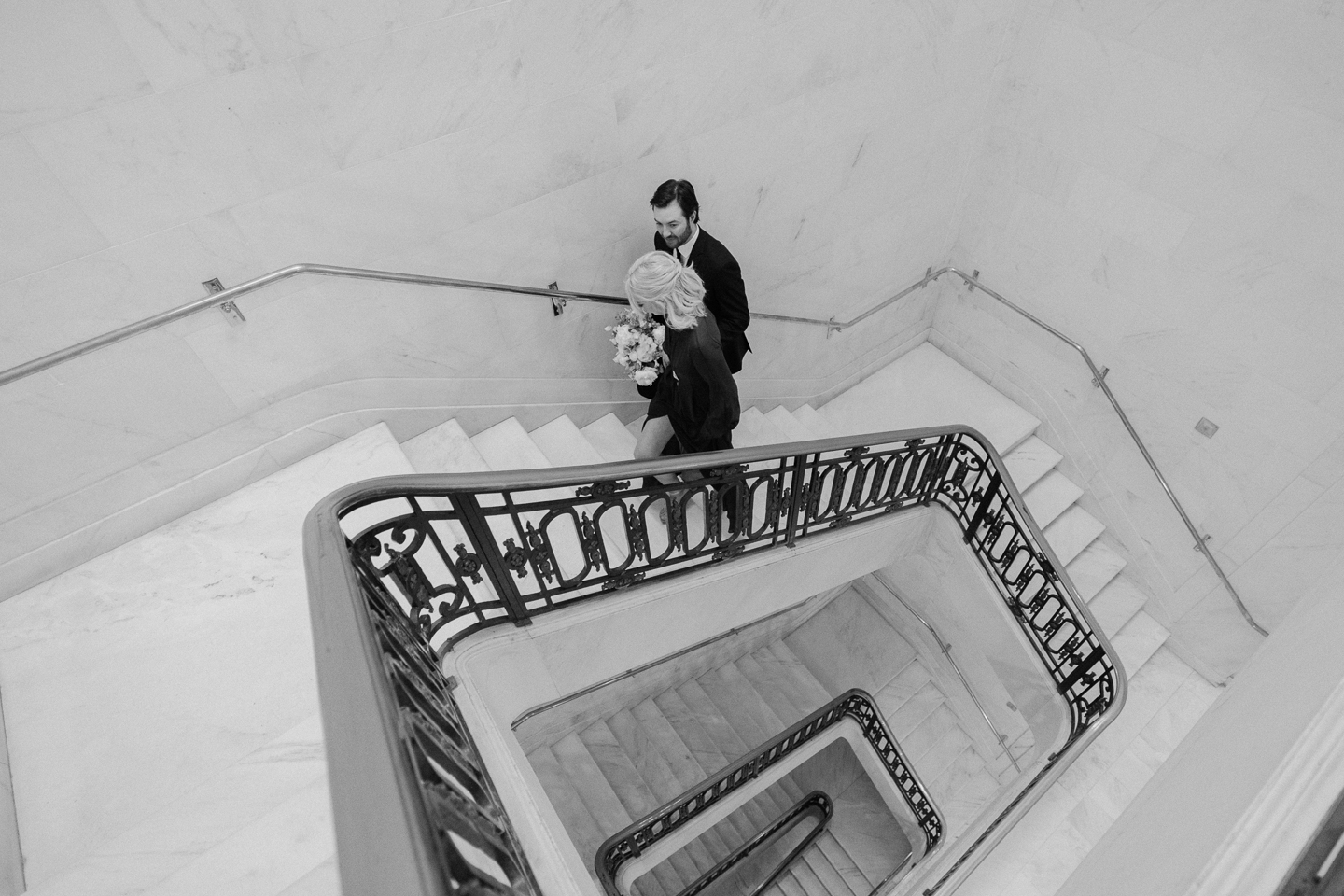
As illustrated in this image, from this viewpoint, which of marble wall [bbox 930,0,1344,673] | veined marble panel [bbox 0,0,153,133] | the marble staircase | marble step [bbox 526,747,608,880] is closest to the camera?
veined marble panel [bbox 0,0,153,133]

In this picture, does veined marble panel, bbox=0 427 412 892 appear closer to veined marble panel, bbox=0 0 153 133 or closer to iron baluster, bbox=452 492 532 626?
iron baluster, bbox=452 492 532 626

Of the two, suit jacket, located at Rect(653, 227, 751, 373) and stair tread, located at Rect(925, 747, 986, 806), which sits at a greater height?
suit jacket, located at Rect(653, 227, 751, 373)

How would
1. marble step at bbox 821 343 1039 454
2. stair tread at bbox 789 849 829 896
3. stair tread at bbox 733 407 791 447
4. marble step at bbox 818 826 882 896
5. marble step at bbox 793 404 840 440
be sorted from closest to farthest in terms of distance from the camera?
stair tread at bbox 733 407 791 447
marble step at bbox 793 404 840 440
marble step at bbox 821 343 1039 454
marble step at bbox 818 826 882 896
stair tread at bbox 789 849 829 896

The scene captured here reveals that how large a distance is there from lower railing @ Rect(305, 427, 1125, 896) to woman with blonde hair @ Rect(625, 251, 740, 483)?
0.41 metres

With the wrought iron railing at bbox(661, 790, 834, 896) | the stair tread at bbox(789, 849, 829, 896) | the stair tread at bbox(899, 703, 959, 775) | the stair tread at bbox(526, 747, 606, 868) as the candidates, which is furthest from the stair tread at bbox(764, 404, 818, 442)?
the stair tread at bbox(789, 849, 829, 896)

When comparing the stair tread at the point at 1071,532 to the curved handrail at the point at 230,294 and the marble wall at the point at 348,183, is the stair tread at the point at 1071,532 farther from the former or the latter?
the curved handrail at the point at 230,294

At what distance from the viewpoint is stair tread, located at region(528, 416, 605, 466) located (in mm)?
4664

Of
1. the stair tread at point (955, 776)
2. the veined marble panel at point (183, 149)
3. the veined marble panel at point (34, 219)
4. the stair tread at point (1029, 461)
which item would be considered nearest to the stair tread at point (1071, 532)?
the stair tread at point (1029, 461)

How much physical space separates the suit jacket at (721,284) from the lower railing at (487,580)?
940mm

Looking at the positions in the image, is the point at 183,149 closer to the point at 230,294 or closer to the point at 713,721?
the point at 230,294

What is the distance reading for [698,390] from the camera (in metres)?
3.69

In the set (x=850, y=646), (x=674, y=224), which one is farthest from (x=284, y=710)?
(x=850, y=646)

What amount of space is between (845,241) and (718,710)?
4867mm

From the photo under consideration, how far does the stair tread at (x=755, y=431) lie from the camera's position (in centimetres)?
588
